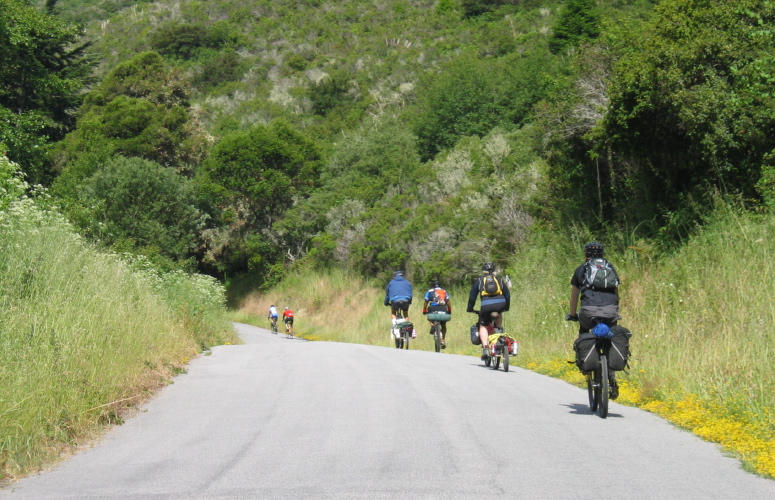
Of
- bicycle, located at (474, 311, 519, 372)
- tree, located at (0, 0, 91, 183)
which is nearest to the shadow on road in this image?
bicycle, located at (474, 311, 519, 372)

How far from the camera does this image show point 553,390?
12.1m

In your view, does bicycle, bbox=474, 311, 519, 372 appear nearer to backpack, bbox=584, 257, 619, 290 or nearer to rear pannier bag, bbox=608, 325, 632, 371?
backpack, bbox=584, 257, 619, 290

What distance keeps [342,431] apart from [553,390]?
15.3ft

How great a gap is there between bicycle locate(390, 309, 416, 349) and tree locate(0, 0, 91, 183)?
1469 cm

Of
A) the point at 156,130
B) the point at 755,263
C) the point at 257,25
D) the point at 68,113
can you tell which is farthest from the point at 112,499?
the point at 257,25

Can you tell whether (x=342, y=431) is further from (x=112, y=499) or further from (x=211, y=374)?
(x=211, y=374)

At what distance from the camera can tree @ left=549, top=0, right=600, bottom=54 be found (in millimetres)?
62000

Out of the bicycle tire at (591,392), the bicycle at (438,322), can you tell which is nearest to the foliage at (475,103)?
the bicycle at (438,322)

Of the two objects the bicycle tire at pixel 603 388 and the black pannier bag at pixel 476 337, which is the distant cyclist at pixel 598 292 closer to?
the bicycle tire at pixel 603 388

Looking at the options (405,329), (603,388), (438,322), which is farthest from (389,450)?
(405,329)

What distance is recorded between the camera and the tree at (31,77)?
28.9 m

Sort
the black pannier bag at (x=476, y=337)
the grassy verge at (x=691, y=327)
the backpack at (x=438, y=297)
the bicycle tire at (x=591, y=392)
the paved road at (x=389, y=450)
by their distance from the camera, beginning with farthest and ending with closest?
the backpack at (x=438, y=297) → the black pannier bag at (x=476, y=337) → the bicycle tire at (x=591, y=392) → the grassy verge at (x=691, y=327) → the paved road at (x=389, y=450)

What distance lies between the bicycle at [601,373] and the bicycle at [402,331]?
459 inches

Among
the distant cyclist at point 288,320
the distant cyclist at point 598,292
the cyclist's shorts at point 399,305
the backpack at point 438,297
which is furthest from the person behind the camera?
the distant cyclist at point 288,320
